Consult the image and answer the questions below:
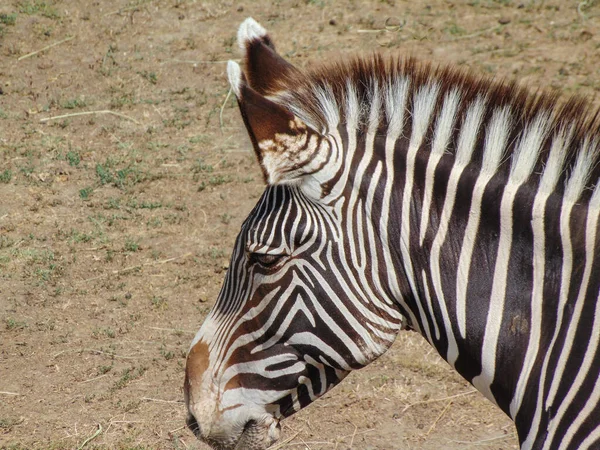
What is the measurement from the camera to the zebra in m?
2.53

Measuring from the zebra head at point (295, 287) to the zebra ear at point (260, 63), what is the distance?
0.08 m

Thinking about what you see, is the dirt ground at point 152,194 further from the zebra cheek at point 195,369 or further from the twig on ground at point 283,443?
the zebra cheek at point 195,369

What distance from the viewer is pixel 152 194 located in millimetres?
7320

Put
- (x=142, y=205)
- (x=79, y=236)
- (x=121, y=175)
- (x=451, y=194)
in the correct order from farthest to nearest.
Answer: (x=121, y=175), (x=142, y=205), (x=79, y=236), (x=451, y=194)

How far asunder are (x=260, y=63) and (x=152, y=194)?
4.34 metres

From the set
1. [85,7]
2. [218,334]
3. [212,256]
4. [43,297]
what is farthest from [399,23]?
[218,334]

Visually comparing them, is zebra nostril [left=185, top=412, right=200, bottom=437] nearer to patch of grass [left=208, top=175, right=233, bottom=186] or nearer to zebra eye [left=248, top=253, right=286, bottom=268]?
zebra eye [left=248, top=253, right=286, bottom=268]

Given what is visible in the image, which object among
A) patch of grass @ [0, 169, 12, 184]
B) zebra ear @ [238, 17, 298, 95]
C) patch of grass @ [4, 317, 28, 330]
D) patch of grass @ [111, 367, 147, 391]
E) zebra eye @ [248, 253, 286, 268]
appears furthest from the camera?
patch of grass @ [0, 169, 12, 184]

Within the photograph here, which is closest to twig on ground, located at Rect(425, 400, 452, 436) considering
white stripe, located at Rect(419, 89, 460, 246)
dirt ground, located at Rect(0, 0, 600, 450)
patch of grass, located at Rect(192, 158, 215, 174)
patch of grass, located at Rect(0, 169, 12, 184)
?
dirt ground, located at Rect(0, 0, 600, 450)

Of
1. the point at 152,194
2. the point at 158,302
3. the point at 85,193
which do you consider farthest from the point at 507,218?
the point at 85,193

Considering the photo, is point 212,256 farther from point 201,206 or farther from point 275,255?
point 275,255

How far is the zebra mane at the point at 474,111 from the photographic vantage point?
2582mm

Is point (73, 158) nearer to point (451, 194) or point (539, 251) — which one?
point (451, 194)

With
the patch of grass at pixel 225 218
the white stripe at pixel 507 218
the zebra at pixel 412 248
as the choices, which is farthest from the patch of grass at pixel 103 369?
the white stripe at pixel 507 218
